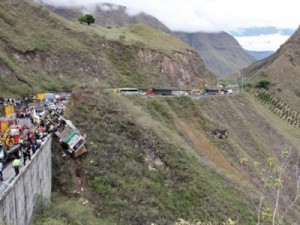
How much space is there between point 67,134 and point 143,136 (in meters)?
6.57

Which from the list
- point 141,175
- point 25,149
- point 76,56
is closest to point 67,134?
point 141,175

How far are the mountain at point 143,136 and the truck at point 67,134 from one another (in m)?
0.54

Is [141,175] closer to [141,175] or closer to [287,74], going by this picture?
[141,175]

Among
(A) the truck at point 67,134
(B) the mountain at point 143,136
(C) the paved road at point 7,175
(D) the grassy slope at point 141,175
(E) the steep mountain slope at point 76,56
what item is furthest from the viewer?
(E) the steep mountain slope at point 76,56

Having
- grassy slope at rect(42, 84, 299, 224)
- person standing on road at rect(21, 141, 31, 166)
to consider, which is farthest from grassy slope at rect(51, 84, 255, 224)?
person standing on road at rect(21, 141, 31, 166)

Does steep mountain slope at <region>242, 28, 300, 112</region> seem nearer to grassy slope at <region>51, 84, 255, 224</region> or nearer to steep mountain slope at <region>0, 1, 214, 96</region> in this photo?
steep mountain slope at <region>0, 1, 214, 96</region>

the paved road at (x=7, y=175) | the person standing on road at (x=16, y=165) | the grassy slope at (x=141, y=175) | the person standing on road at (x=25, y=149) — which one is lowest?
the grassy slope at (x=141, y=175)

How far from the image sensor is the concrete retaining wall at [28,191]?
17666 mm

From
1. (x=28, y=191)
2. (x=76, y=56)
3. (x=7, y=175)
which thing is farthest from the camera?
(x=76, y=56)

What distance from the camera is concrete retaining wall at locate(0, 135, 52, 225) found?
58.0 ft

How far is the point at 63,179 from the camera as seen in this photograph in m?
29.4

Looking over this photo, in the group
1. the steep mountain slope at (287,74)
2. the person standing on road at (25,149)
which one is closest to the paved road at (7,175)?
the person standing on road at (25,149)

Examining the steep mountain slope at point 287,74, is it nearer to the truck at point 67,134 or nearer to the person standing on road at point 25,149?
the truck at point 67,134

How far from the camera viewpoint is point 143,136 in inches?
1393
